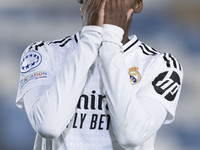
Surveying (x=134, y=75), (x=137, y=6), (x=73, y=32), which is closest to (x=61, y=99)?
(x=134, y=75)

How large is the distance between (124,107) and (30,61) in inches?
13.8

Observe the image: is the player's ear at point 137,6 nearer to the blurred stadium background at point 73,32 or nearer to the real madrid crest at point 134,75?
the real madrid crest at point 134,75

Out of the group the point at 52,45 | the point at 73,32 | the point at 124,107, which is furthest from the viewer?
the point at 73,32

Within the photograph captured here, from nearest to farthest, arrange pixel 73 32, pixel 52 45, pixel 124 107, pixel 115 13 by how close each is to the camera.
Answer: pixel 124 107, pixel 115 13, pixel 52 45, pixel 73 32

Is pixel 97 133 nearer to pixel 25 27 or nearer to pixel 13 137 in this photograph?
pixel 13 137

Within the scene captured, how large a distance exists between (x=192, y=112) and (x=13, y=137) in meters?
0.97

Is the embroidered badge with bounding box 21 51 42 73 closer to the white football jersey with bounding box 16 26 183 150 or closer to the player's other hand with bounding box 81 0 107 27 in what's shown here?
the white football jersey with bounding box 16 26 183 150

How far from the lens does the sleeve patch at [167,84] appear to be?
3.60 ft

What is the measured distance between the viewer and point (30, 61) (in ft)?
3.79

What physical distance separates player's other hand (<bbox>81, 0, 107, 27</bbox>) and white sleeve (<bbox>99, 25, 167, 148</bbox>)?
0.08 meters

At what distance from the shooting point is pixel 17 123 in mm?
1971

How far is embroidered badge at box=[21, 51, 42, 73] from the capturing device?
114 cm

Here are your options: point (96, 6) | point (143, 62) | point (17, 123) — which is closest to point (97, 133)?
point (143, 62)

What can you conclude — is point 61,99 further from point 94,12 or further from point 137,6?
point 137,6
